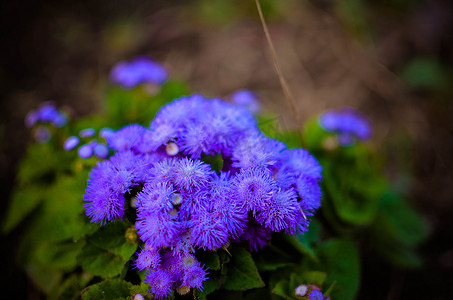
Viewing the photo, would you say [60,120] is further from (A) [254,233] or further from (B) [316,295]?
(B) [316,295]

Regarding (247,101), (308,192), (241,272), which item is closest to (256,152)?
(308,192)

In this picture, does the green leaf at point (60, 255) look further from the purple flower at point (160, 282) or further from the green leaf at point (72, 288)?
the purple flower at point (160, 282)

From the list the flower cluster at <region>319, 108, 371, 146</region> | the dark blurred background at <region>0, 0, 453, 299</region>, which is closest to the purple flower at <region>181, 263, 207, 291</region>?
the flower cluster at <region>319, 108, 371, 146</region>

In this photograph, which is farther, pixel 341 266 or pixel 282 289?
pixel 341 266

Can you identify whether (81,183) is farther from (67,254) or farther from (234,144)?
(234,144)

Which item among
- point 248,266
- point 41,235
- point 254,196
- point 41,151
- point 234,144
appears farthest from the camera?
point 41,151

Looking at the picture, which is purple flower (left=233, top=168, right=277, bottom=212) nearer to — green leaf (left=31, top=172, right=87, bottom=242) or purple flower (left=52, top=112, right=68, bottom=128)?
green leaf (left=31, top=172, right=87, bottom=242)

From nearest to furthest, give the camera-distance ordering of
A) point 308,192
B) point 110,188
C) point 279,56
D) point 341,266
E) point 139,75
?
point 110,188 → point 308,192 → point 341,266 → point 139,75 → point 279,56

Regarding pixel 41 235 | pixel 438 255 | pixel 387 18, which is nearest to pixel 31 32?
pixel 41 235
